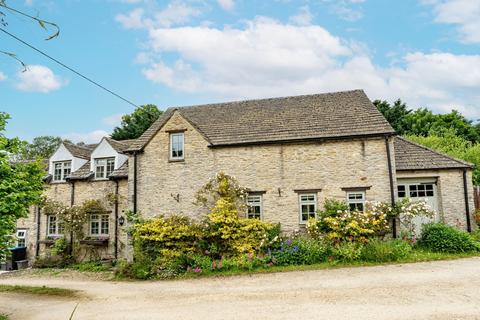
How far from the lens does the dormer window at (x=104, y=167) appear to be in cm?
2123

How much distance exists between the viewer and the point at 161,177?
60.3ft

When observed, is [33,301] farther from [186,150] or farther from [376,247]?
[376,247]

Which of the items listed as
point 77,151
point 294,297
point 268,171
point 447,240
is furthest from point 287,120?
point 77,151

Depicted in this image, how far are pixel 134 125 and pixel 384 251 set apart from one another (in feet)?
116

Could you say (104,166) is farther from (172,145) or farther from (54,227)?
(172,145)

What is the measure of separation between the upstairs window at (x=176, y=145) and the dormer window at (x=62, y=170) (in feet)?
27.6

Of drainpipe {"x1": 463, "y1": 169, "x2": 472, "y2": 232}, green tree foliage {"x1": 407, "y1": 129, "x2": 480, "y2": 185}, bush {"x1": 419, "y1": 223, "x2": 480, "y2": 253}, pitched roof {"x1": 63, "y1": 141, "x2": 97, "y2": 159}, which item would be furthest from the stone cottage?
green tree foliage {"x1": 407, "y1": 129, "x2": 480, "y2": 185}

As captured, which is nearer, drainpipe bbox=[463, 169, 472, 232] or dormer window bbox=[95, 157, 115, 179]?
drainpipe bbox=[463, 169, 472, 232]

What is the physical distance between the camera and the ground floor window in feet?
66.7

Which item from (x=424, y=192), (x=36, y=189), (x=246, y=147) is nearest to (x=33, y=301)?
(x=36, y=189)

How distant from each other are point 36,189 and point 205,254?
7.93 metres

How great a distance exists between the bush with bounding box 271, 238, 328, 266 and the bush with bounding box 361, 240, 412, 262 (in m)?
1.70

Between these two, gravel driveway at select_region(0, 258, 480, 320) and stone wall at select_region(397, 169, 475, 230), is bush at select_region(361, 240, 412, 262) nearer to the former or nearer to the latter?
gravel driveway at select_region(0, 258, 480, 320)

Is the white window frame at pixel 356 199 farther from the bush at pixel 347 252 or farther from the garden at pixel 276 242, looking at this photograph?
the bush at pixel 347 252
